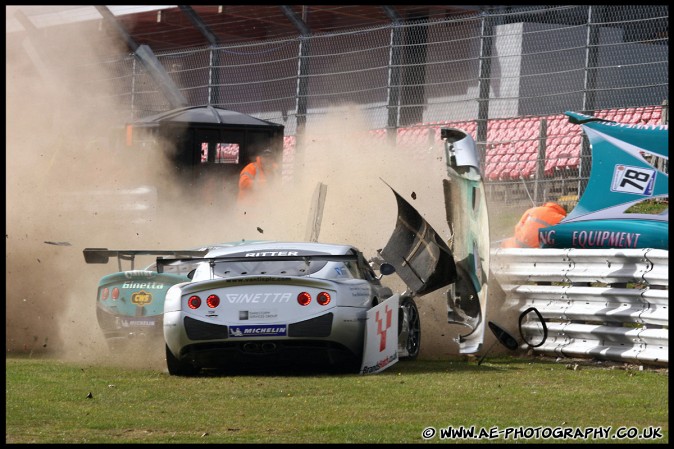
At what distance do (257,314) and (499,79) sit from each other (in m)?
8.16

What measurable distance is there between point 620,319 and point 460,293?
5.06 ft

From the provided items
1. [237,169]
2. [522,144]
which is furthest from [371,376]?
[237,169]

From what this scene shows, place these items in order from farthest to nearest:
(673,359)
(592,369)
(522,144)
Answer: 1. (522,144)
2. (592,369)
3. (673,359)

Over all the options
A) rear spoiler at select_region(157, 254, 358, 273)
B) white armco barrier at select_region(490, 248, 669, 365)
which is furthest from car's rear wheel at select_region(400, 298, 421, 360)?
white armco barrier at select_region(490, 248, 669, 365)

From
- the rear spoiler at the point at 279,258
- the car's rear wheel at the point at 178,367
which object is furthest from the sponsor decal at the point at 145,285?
the car's rear wheel at the point at 178,367

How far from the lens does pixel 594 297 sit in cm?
1183

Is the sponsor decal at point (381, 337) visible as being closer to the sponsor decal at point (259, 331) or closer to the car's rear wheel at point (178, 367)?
the sponsor decal at point (259, 331)

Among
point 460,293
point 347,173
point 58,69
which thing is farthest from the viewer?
point 58,69

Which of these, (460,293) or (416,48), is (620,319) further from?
(416,48)

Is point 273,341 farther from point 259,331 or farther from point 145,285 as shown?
point 145,285

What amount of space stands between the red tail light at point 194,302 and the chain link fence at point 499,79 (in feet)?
23.5

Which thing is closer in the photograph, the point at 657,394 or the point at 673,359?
the point at 657,394

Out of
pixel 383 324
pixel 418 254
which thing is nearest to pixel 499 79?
pixel 418 254

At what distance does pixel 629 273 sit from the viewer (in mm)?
11531
